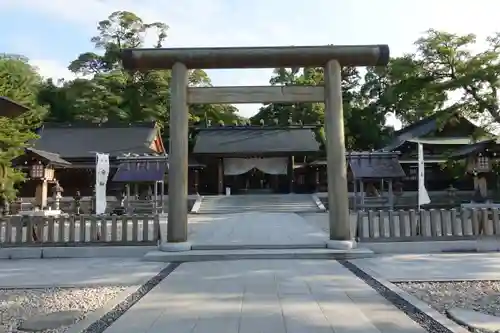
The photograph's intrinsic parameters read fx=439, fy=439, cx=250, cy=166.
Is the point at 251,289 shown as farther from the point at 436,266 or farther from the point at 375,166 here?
the point at 375,166

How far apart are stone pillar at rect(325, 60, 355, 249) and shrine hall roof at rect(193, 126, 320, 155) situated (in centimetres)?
2134

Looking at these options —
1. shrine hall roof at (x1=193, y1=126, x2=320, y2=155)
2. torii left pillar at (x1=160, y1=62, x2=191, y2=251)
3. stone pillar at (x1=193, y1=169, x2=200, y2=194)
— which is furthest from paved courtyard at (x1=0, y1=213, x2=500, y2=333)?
shrine hall roof at (x1=193, y1=126, x2=320, y2=155)

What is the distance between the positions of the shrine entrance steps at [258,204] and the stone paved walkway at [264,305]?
664 inches

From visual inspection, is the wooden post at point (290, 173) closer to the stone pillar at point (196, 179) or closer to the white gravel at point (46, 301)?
the stone pillar at point (196, 179)

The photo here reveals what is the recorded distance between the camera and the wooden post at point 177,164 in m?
9.39

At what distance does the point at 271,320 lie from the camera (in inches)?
178

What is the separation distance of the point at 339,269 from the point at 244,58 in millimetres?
4897

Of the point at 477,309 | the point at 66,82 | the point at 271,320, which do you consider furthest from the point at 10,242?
the point at 66,82

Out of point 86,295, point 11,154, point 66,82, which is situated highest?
point 66,82

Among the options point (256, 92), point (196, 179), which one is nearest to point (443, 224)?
point (256, 92)

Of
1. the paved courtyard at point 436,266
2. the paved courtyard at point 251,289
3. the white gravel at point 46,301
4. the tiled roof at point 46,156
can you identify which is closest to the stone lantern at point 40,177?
the tiled roof at point 46,156

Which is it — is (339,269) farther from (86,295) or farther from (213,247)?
(86,295)

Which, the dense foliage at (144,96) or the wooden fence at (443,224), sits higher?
the dense foliage at (144,96)

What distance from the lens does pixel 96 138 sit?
34.8m
